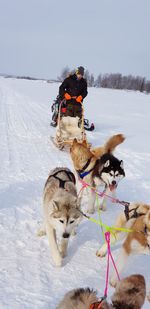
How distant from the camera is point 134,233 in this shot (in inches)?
101

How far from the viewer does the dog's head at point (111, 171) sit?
3.96 metres

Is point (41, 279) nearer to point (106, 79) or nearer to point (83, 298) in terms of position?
point (83, 298)

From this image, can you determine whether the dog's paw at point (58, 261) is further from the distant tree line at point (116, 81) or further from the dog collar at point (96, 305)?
the distant tree line at point (116, 81)

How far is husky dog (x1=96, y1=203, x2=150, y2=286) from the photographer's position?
8.14ft

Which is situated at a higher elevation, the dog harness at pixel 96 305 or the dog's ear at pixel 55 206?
the dog harness at pixel 96 305

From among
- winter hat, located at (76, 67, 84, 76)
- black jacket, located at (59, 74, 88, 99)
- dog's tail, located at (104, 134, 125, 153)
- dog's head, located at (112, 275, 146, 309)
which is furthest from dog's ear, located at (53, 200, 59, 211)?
black jacket, located at (59, 74, 88, 99)

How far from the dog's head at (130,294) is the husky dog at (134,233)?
2.91ft

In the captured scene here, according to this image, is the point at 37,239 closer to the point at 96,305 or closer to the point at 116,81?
the point at 96,305

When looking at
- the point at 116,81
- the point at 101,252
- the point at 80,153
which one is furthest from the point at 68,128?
the point at 116,81

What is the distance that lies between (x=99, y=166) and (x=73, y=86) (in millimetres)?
3763

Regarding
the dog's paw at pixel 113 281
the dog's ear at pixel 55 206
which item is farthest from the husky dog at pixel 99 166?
the dog's paw at pixel 113 281

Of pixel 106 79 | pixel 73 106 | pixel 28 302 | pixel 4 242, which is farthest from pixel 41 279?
pixel 106 79

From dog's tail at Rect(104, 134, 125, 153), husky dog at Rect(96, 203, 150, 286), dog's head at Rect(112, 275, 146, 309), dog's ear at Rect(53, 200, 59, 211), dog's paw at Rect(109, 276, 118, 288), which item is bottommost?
dog's paw at Rect(109, 276, 118, 288)

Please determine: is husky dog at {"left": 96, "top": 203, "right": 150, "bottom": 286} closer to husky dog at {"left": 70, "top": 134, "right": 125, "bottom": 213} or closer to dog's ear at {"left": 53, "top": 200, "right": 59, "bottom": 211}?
dog's ear at {"left": 53, "top": 200, "right": 59, "bottom": 211}
